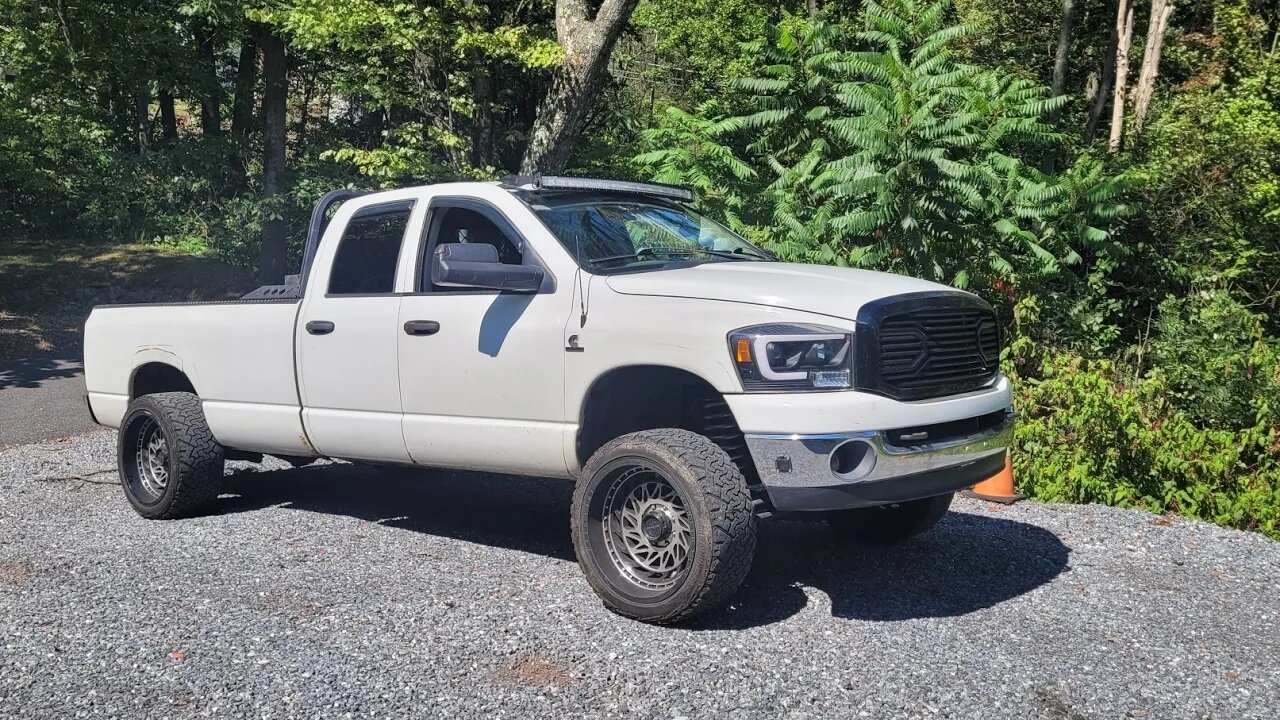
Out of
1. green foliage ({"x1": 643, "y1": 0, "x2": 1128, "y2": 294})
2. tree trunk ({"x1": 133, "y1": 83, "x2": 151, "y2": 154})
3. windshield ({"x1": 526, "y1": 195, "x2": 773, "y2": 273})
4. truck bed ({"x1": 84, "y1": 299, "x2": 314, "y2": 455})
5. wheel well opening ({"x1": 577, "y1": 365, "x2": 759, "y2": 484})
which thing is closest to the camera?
wheel well opening ({"x1": 577, "y1": 365, "x2": 759, "y2": 484})

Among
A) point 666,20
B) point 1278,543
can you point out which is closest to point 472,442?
point 1278,543

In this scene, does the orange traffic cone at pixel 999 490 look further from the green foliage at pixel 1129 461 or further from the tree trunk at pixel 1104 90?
the tree trunk at pixel 1104 90

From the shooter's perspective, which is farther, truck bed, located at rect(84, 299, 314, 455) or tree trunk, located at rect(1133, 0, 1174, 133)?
tree trunk, located at rect(1133, 0, 1174, 133)

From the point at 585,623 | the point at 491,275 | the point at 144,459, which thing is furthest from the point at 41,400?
the point at 585,623

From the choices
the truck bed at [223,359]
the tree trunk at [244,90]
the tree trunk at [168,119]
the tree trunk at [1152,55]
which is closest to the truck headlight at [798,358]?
the truck bed at [223,359]

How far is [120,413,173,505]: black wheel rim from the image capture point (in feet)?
24.8

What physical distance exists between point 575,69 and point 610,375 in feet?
35.1

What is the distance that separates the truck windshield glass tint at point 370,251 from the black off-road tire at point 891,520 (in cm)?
289

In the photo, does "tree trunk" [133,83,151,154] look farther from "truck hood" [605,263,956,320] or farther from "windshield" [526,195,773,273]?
"truck hood" [605,263,956,320]

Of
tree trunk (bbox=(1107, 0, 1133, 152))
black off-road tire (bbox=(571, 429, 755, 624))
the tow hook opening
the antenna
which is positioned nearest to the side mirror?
the antenna

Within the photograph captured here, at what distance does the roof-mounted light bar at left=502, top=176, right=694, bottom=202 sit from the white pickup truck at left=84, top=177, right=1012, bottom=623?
15mm

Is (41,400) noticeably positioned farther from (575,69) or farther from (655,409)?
(655,409)

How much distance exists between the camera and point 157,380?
26.2 ft

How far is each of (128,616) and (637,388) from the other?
257 cm
